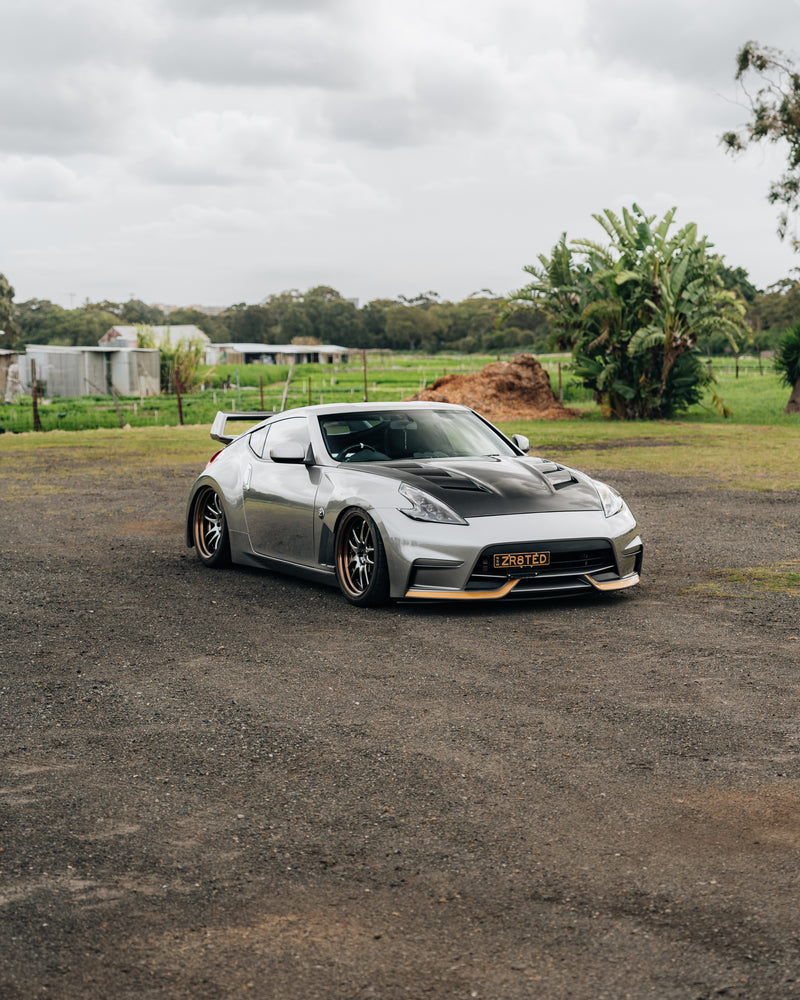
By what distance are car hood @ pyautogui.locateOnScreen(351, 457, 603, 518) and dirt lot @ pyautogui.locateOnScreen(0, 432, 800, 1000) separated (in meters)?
0.71

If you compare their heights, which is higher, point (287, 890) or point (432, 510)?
point (432, 510)

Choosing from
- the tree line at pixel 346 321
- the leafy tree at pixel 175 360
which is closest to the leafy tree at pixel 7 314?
the tree line at pixel 346 321

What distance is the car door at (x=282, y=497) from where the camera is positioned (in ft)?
30.9

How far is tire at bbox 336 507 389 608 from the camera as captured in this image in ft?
27.9

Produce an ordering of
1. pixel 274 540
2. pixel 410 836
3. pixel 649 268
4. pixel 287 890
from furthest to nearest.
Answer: pixel 649 268
pixel 274 540
pixel 410 836
pixel 287 890

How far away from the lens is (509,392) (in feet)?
139

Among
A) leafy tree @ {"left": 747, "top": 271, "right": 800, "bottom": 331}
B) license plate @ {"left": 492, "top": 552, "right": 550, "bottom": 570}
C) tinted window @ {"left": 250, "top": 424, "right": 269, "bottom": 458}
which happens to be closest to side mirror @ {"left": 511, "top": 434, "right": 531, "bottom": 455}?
license plate @ {"left": 492, "top": 552, "right": 550, "bottom": 570}

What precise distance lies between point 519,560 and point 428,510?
704 millimetres

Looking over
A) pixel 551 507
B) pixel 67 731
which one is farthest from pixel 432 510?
pixel 67 731

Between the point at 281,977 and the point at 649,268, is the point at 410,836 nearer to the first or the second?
the point at 281,977

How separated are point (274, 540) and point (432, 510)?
5.70ft

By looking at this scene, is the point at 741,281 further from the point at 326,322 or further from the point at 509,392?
the point at 509,392

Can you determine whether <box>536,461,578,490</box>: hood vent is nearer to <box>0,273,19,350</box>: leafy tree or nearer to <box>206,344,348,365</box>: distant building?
<box>0,273,19,350</box>: leafy tree

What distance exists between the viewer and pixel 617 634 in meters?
7.70
